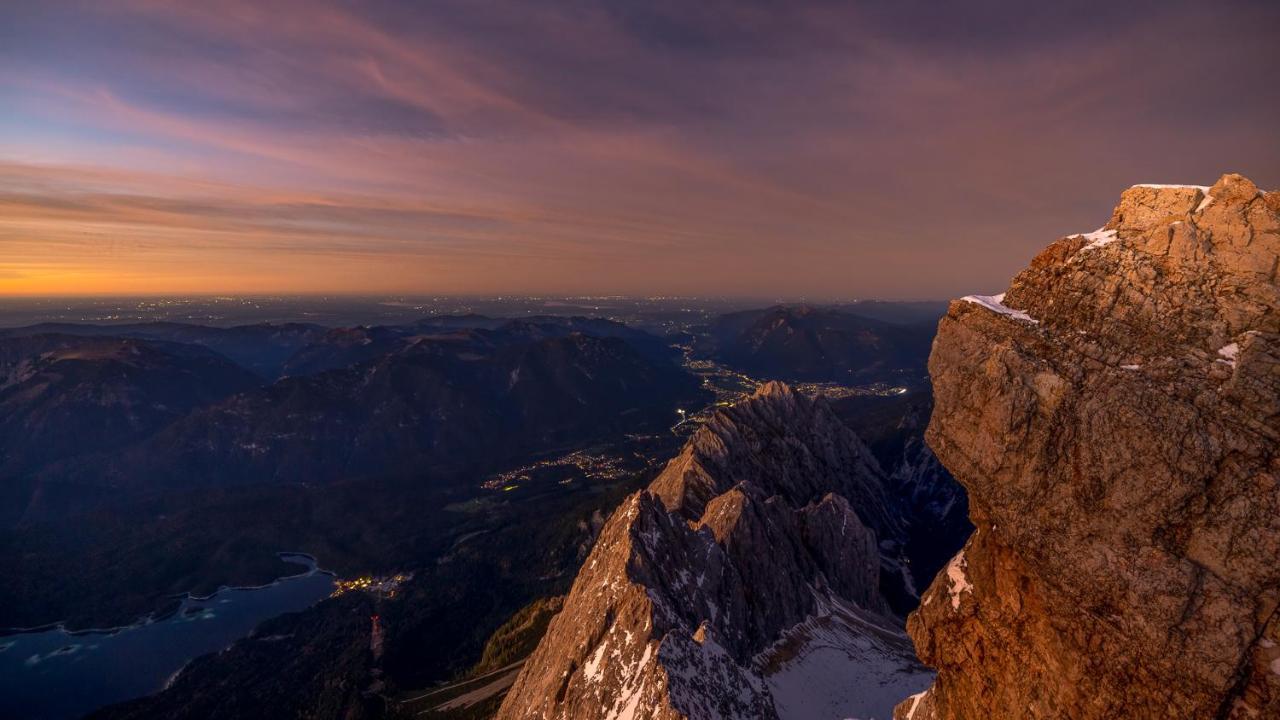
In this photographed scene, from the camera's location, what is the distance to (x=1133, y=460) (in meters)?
19.4

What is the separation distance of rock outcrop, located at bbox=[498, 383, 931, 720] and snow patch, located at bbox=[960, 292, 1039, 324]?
4232 cm

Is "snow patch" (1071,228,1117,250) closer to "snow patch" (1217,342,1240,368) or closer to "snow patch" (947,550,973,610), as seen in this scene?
"snow patch" (1217,342,1240,368)

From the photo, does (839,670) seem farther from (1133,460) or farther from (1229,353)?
(1229,353)

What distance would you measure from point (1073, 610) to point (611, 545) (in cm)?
6920

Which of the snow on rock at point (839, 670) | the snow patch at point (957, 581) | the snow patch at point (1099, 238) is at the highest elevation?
the snow patch at point (1099, 238)

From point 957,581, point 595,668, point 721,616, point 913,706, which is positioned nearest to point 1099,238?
point 957,581

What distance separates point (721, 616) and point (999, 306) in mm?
72700

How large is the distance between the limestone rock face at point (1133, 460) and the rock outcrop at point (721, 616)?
1363 inches

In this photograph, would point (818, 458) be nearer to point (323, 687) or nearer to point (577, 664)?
point (577, 664)

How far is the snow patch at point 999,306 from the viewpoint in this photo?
24.1m

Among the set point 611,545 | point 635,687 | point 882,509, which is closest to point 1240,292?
point 635,687

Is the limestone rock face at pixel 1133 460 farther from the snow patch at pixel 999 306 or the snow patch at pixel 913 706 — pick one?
the snow patch at pixel 913 706

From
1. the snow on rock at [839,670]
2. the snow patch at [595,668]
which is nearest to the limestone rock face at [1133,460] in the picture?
the snow patch at [595,668]

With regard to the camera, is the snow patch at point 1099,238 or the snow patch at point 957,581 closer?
the snow patch at point 1099,238
